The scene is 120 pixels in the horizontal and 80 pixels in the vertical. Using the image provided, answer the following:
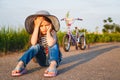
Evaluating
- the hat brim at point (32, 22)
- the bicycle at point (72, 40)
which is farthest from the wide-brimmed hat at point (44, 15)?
the bicycle at point (72, 40)

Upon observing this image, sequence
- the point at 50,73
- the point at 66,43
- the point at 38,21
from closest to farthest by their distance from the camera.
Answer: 1. the point at 50,73
2. the point at 38,21
3. the point at 66,43

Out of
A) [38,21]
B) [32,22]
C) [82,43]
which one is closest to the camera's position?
[38,21]

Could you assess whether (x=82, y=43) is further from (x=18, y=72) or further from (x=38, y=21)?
(x=18, y=72)

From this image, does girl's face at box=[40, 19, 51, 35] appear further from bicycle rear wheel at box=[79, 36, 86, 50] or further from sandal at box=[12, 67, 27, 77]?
bicycle rear wheel at box=[79, 36, 86, 50]

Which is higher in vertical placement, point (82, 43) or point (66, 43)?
point (66, 43)

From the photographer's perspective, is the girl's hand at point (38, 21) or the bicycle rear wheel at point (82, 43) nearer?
the girl's hand at point (38, 21)

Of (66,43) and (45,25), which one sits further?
(66,43)

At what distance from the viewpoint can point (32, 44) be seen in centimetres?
463

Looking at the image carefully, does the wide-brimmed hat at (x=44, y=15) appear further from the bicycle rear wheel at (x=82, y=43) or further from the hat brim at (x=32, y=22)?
the bicycle rear wheel at (x=82, y=43)

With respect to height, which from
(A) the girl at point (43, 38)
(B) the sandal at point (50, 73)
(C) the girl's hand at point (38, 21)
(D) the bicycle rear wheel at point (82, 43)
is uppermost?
(C) the girl's hand at point (38, 21)

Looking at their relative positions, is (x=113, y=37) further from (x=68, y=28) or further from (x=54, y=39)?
→ (x=54, y=39)

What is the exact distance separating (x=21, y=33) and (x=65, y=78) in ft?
20.2

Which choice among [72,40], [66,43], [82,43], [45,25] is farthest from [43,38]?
[82,43]

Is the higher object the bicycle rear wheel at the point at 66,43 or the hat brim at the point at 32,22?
the hat brim at the point at 32,22
